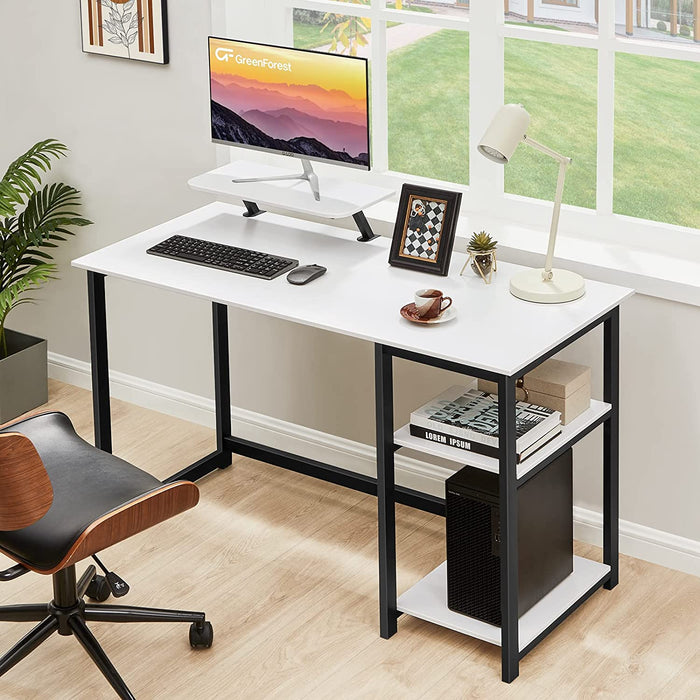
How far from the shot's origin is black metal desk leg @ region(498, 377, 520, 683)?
257cm

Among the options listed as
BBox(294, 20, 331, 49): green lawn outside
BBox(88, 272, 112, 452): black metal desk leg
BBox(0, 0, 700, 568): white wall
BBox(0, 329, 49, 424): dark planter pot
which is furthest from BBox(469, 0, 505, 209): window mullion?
BBox(0, 329, 49, 424): dark planter pot

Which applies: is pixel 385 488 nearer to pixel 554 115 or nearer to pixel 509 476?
pixel 509 476

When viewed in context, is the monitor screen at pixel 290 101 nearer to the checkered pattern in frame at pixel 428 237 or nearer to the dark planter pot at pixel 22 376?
the checkered pattern in frame at pixel 428 237

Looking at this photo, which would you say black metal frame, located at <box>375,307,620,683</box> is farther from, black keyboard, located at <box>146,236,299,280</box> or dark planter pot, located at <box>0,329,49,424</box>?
dark planter pot, located at <box>0,329,49,424</box>

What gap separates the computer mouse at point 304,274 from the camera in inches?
118

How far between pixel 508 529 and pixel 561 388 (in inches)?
14.4

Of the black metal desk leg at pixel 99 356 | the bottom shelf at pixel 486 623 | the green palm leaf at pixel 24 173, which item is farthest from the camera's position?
the green palm leaf at pixel 24 173

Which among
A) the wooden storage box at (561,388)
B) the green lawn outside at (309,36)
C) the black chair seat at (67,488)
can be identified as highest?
the green lawn outside at (309,36)

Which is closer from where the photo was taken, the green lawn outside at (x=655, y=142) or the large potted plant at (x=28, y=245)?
the large potted plant at (x=28, y=245)

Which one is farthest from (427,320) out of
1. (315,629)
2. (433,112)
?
(433,112)

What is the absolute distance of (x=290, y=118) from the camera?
125 inches

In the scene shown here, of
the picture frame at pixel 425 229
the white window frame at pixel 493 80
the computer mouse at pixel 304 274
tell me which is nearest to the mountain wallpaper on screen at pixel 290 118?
the picture frame at pixel 425 229

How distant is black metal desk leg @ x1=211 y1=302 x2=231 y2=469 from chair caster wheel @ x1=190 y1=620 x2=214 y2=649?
91 cm

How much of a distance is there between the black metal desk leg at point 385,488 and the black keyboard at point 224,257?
0.41 metres
